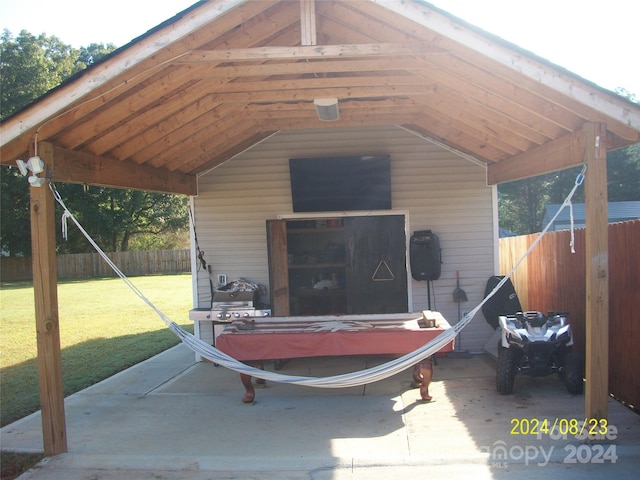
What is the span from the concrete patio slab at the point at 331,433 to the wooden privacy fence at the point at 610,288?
383 mm

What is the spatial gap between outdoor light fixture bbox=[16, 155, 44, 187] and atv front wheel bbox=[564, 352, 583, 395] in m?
5.27

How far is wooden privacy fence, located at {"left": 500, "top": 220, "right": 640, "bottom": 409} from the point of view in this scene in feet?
16.3

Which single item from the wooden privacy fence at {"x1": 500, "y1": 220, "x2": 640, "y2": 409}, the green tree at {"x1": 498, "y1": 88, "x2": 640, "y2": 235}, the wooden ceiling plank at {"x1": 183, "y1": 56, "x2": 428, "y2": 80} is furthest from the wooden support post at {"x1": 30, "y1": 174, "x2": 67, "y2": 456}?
the green tree at {"x1": 498, "y1": 88, "x2": 640, "y2": 235}

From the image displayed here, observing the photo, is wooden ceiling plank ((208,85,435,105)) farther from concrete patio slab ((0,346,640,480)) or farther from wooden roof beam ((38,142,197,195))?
concrete patio slab ((0,346,640,480))

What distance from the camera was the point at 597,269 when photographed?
14.2ft

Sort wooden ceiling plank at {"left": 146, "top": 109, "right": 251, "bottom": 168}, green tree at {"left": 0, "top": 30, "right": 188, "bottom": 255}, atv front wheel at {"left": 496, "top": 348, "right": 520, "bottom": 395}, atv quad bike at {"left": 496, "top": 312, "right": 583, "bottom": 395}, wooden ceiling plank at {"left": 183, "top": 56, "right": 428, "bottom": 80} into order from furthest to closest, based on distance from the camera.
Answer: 1. green tree at {"left": 0, "top": 30, "right": 188, "bottom": 255}
2. wooden ceiling plank at {"left": 146, "top": 109, "right": 251, "bottom": 168}
3. atv front wheel at {"left": 496, "top": 348, "right": 520, "bottom": 395}
4. atv quad bike at {"left": 496, "top": 312, "right": 583, "bottom": 395}
5. wooden ceiling plank at {"left": 183, "top": 56, "right": 428, "bottom": 80}

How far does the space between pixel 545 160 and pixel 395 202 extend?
9.19ft

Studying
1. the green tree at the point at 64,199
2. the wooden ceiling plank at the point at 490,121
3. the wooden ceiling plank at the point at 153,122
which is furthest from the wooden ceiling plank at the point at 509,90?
the green tree at the point at 64,199

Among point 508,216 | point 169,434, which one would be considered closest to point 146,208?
point 508,216

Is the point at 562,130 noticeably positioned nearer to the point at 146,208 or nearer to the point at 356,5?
Result: the point at 356,5

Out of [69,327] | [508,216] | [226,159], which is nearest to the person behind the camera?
[226,159]

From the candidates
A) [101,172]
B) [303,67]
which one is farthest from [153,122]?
[303,67]

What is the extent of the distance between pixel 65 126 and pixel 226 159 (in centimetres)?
360

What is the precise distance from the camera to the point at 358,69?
4848 mm
